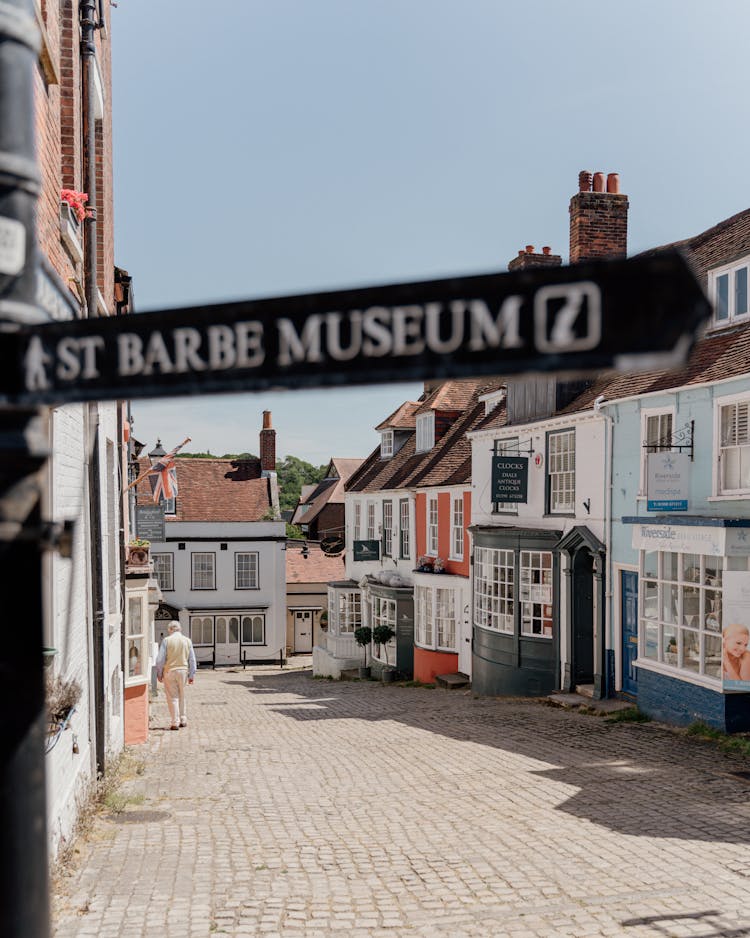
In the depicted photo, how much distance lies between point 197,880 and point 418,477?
2193cm

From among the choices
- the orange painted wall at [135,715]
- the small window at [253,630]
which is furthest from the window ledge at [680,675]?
the small window at [253,630]

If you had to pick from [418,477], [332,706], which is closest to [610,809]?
[332,706]

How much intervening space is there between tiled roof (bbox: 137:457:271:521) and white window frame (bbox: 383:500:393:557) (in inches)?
476

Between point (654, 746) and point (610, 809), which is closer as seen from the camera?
point (610, 809)

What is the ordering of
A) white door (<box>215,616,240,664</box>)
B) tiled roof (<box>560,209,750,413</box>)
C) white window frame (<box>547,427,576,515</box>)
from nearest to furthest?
tiled roof (<box>560,209,750,413</box>) < white window frame (<box>547,427,576,515</box>) < white door (<box>215,616,240,664</box>)

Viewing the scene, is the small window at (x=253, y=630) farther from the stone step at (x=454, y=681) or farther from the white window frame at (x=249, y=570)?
the stone step at (x=454, y=681)

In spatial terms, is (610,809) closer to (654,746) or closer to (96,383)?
(654,746)

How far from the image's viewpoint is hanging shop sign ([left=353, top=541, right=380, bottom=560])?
3198cm

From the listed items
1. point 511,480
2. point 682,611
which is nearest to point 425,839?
point 682,611

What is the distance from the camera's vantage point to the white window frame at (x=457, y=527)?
2539cm

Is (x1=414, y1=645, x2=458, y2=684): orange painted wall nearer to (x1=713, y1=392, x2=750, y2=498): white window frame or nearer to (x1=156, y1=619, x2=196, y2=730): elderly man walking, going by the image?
(x1=156, y1=619, x2=196, y2=730): elderly man walking

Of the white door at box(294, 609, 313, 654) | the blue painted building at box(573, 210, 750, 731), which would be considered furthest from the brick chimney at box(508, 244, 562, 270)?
the white door at box(294, 609, 313, 654)

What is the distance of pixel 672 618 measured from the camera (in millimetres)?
15555

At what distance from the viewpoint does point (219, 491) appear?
43188 mm
